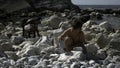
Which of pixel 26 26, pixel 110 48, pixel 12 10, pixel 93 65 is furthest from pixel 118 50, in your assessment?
pixel 12 10

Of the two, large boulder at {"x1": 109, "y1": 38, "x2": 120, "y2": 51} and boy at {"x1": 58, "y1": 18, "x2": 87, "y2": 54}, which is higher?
boy at {"x1": 58, "y1": 18, "x2": 87, "y2": 54}

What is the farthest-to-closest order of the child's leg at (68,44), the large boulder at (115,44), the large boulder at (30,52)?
the large boulder at (115,44), the large boulder at (30,52), the child's leg at (68,44)

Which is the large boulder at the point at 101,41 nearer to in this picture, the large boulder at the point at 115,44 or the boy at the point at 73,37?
the large boulder at the point at 115,44

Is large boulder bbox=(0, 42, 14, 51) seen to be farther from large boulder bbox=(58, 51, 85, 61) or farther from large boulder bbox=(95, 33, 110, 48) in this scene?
large boulder bbox=(95, 33, 110, 48)

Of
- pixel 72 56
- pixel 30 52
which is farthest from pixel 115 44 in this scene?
pixel 30 52

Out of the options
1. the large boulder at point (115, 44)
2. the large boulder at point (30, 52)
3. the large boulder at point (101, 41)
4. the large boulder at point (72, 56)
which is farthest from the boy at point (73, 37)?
the large boulder at point (101, 41)

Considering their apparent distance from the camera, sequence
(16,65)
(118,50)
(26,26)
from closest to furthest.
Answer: (16,65) < (118,50) < (26,26)

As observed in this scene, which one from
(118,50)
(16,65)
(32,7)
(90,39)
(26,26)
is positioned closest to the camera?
(16,65)

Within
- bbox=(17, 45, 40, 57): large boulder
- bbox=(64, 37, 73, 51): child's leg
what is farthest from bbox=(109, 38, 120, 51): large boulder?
bbox=(17, 45, 40, 57): large boulder

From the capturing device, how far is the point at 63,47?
11.7 metres

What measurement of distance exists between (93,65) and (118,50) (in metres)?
2.97

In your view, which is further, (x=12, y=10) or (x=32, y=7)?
(x=32, y=7)

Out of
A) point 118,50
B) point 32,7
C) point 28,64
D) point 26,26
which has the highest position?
point 28,64

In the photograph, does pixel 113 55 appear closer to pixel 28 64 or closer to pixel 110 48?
pixel 110 48
